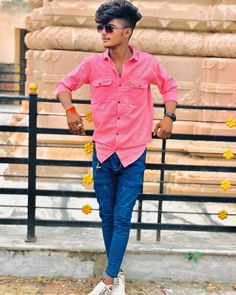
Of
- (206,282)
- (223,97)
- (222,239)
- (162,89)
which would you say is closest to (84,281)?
(206,282)

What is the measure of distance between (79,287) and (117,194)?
0.84m

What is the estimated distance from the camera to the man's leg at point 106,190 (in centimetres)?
347

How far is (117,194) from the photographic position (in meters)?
3.50

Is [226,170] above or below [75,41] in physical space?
below

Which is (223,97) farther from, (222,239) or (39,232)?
(39,232)

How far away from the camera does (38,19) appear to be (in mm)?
6945

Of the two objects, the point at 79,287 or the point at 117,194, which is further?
the point at 79,287

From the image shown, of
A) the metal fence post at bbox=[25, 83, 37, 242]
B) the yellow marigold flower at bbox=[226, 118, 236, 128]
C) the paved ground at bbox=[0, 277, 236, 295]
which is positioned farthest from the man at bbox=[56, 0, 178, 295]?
the yellow marigold flower at bbox=[226, 118, 236, 128]

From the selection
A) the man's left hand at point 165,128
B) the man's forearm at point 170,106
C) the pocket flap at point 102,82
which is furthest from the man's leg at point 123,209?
the pocket flap at point 102,82

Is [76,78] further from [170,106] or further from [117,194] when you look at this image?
[117,194]

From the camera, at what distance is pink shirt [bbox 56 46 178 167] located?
338 cm

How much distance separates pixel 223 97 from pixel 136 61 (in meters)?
2.40

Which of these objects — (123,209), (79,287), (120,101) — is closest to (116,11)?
(120,101)

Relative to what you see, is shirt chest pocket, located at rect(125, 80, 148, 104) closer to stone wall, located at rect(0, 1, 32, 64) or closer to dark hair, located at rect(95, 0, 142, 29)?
dark hair, located at rect(95, 0, 142, 29)
